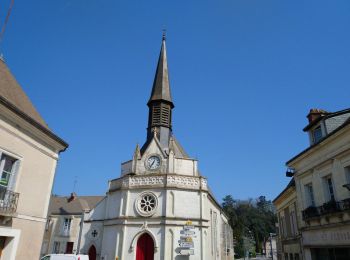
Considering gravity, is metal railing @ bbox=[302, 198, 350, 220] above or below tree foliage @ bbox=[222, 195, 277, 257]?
below

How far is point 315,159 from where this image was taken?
13250 millimetres

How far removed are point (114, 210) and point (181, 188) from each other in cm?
574

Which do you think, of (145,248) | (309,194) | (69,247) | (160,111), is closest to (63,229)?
(69,247)

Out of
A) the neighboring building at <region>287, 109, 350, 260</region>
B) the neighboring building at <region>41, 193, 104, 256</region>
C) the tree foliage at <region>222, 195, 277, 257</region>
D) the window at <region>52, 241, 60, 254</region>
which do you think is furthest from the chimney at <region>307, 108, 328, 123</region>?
the tree foliage at <region>222, 195, 277, 257</region>

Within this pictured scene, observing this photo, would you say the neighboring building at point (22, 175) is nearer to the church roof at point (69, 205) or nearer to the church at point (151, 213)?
the church at point (151, 213)

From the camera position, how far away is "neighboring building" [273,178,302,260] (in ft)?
58.2

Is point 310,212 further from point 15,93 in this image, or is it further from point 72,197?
point 72,197

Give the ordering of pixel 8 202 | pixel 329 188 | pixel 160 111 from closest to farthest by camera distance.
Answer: pixel 8 202, pixel 329 188, pixel 160 111

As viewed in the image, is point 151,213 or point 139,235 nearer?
point 139,235

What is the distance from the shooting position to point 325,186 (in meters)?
12.5

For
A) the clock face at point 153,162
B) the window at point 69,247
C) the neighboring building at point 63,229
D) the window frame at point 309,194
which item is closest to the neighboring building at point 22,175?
the window frame at point 309,194

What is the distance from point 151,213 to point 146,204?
849 mm

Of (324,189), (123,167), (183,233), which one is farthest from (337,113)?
(123,167)

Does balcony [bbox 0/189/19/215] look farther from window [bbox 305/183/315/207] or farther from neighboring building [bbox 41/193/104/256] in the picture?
neighboring building [bbox 41/193/104/256]
